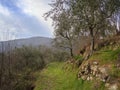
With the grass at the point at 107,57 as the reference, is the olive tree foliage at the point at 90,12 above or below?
above

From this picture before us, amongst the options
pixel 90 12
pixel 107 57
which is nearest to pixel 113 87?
pixel 107 57

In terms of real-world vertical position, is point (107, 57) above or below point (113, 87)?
above

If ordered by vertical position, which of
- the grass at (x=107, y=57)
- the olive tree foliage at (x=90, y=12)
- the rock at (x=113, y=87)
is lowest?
the rock at (x=113, y=87)

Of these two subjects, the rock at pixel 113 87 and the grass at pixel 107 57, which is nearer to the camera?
the rock at pixel 113 87

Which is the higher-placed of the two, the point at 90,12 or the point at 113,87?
the point at 90,12

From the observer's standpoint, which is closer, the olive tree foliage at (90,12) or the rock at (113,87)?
the rock at (113,87)

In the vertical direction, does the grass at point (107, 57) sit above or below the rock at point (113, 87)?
above

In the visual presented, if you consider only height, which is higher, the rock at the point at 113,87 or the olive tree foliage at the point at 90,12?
the olive tree foliage at the point at 90,12

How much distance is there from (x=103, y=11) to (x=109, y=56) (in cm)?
611

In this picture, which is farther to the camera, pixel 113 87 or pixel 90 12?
pixel 90 12

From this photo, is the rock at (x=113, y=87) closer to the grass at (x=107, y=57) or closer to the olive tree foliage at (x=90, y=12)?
the grass at (x=107, y=57)

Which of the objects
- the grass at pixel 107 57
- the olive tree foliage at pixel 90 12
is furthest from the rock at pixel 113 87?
the olive tree foliage at pixel 90 12

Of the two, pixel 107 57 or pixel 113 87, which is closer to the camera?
pixel 113 87

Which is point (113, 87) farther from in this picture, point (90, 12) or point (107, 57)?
point (90, 12)
